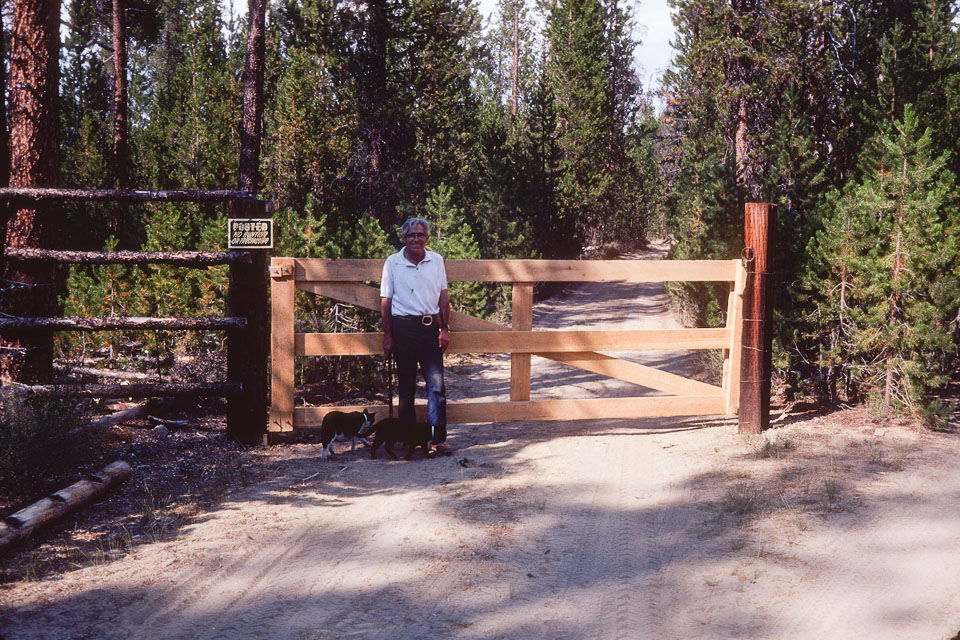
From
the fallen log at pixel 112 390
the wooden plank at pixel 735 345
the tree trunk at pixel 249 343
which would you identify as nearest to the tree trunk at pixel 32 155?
the fallen log at pixel 112 390

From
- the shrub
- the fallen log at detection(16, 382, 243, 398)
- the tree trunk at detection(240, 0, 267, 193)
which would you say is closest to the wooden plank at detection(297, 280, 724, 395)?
the fallen log at detection(16, 382, 243, 398)

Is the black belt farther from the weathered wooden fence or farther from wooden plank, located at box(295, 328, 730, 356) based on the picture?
the weathered wooden fence

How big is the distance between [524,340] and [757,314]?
2206 millimetres

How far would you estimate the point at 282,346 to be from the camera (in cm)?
694

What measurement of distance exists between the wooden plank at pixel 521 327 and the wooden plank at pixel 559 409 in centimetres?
13

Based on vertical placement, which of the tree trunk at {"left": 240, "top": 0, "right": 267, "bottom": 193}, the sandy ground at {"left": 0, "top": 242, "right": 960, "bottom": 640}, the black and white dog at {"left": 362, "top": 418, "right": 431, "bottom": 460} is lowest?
the sandy ground at {"left": 0, "top": 242, "right": 960, "bottom": 640}

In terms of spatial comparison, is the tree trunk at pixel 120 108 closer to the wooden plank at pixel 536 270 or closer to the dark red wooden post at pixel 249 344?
the dark red wooden post at pixel 249 344

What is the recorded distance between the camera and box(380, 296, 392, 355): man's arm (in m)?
6.68

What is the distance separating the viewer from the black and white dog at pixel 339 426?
22.3ft

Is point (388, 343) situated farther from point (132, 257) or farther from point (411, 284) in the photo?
point (132, 257)

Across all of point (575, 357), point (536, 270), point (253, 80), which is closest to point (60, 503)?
point (536, 270)

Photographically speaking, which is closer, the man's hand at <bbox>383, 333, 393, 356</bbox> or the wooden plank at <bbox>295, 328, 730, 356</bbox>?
the man's hand at <bbox>383, 333, 393, 356</bbox>

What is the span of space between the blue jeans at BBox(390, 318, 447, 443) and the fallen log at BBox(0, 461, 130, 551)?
7.58 ft

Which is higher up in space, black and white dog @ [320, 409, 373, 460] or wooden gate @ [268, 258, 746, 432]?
wooden gate @ [268, 258, 746, 432]
